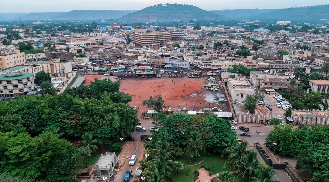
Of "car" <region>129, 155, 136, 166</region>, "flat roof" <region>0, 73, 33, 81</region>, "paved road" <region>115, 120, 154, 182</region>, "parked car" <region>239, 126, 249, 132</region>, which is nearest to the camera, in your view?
"paved road" <region>115, 120, 154, 182</region>

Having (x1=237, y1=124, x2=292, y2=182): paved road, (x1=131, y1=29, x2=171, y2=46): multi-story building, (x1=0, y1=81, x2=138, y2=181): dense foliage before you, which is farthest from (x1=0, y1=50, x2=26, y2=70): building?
(x1=131, y1=29, x2=171, y2=46): multi-story building

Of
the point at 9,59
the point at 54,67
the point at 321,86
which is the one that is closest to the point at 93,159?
the point at 54,67

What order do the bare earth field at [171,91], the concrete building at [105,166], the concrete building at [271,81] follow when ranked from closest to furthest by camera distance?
1. the concrete building at [105,166]
2. the bare earth field at [171,91]
3. the concrete building at [271,81]

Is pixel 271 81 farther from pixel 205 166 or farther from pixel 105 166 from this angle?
pixel 105 166

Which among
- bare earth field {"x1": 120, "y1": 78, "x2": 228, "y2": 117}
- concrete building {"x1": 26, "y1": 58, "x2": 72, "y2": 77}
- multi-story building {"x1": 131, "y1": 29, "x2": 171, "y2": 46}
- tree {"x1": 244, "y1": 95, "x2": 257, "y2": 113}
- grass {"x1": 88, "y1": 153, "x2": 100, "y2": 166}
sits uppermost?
multi-story building {"x1": 131, "y1": 29, "x2": 171, "y2": 46}

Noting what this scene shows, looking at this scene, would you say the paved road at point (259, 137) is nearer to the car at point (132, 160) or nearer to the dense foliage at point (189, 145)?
the dense foliage at point (189, 145)

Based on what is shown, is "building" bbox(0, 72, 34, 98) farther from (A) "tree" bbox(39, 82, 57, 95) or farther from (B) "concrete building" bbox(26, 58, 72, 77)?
(B) "concrete building" bbox(26, 58, 72, 77)

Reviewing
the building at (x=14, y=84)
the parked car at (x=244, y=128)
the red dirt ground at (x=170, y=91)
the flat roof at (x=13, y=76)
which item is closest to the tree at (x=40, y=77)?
the flat roof at (x=13, y=76)

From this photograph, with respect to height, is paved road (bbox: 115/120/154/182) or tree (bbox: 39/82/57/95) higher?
tree (bbox: 39/82/57/95)
